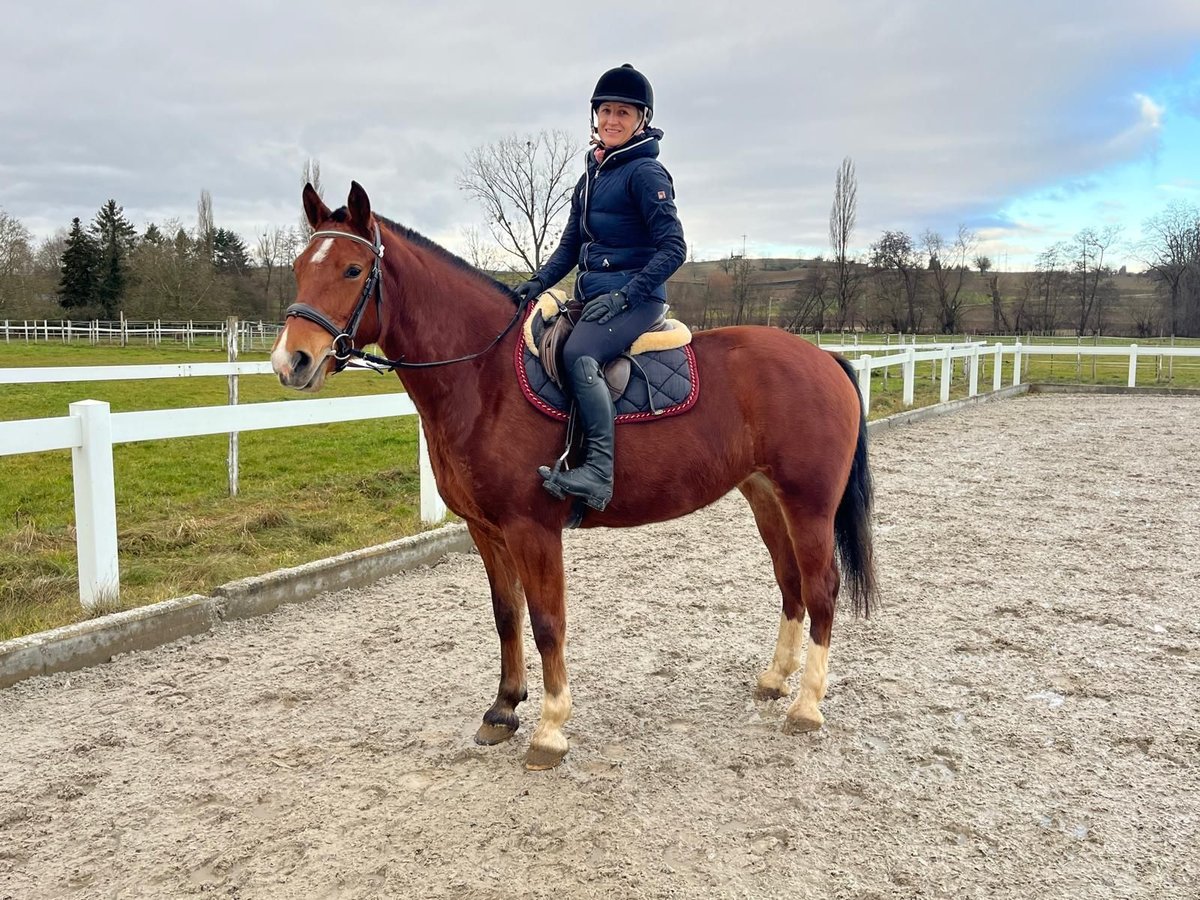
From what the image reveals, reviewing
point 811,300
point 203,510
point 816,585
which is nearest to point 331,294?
point 816,585

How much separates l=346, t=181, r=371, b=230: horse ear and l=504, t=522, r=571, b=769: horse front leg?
131cm

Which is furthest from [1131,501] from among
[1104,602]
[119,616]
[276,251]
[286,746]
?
[276,251]

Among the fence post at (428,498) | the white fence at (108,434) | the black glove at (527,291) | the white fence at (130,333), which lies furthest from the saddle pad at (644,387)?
the white fence at (130,333)

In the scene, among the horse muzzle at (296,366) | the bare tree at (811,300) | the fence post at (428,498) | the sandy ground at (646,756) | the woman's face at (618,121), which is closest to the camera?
the sandy ground at (646,756)

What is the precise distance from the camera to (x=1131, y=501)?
7820mm

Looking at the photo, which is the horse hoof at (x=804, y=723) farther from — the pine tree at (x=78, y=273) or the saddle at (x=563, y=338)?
the pine tree at (x=78, y=273)

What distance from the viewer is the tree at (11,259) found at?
43334 millimetres

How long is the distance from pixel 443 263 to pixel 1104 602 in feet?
14.9

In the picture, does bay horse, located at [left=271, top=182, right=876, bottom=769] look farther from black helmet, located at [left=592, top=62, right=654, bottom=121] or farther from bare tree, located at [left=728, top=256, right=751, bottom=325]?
bare tree, located at [left=728, top=256, right=751, bottom=325]

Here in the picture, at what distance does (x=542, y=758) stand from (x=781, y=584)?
155 centimetres

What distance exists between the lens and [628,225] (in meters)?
3.46

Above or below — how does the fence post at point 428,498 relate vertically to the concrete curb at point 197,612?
above

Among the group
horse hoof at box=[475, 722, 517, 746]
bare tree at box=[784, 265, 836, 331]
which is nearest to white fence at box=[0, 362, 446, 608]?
horse hoof at box=[475, 722, 517, 746]

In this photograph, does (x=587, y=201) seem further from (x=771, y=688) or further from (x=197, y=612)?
(x=197, y=612)
